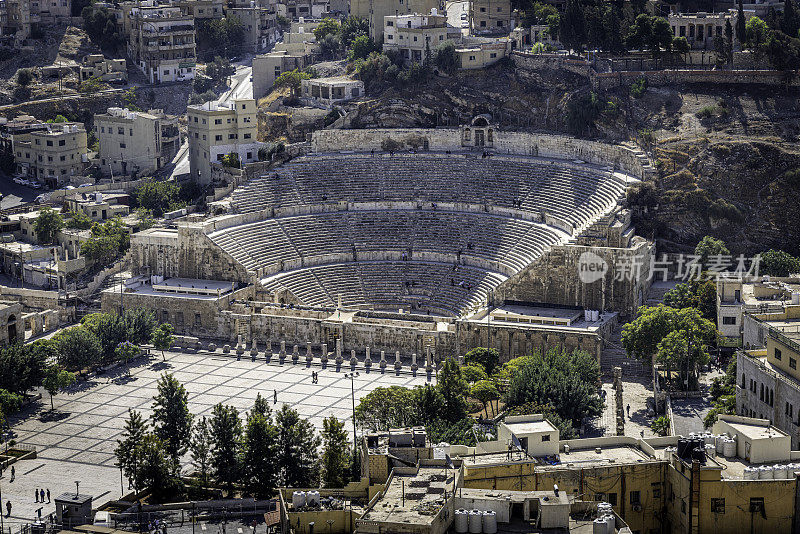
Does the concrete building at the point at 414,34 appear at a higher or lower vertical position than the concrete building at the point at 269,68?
higher

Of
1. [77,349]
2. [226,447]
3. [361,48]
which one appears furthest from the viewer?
[361,48]

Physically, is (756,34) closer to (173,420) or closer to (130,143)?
(130,143)

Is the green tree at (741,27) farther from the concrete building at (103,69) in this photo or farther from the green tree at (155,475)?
the green tree at (155,475)

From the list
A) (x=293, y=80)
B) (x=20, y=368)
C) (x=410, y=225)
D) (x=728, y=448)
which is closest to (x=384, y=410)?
(x=20, y=368)

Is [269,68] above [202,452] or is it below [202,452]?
above

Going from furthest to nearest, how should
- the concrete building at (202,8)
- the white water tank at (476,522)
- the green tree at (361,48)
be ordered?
the concrete building at (202,8) < the green tree at (361,48) < the white water tank at (476,522)

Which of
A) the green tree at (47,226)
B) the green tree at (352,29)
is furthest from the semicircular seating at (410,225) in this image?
the green tree at (352,29)

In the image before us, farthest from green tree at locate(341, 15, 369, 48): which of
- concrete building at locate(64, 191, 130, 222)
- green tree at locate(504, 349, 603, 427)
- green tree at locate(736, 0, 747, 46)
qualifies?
green tree at locate(504, 349, 603, 427)

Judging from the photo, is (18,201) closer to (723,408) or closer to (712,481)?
(723,408)
